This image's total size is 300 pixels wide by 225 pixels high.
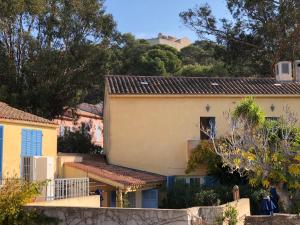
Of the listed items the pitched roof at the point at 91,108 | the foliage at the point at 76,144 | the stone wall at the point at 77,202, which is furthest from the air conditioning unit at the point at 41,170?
the pitched roof at the point at 91,108

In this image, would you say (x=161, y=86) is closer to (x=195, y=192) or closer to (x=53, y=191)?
(x=195, y=192)

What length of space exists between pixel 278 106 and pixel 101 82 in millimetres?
13064

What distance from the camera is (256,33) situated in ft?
125

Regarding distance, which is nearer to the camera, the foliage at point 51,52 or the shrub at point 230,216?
the shrub at point 230,216

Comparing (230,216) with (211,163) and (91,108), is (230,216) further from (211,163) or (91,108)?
(91,108)

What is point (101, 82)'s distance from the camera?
36.2m

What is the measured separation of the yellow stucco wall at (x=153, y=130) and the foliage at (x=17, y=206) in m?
14.4

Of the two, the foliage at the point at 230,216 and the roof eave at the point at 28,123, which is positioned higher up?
the roof eave at the point at 28,123

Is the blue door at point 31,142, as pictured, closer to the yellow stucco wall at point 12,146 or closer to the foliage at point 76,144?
the yellow stucco wall at point 12,146

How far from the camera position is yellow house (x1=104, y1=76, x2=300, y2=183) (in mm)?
27531

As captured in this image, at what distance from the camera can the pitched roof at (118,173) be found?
73.0 ft

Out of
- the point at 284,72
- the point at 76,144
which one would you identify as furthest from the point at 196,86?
the point at 76,144

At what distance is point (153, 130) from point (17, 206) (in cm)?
1540

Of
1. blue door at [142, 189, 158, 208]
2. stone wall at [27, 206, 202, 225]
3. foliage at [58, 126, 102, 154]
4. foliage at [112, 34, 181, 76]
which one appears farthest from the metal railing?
foliage at [112, 34, 181, 76]
